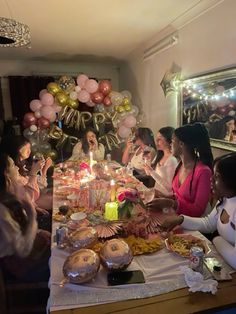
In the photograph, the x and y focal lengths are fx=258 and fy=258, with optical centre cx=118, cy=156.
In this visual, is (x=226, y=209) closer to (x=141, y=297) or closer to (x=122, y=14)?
(x=141, y=297)

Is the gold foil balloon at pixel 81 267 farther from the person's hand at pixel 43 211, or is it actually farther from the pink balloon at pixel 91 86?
the pink balloon at pixel 91 86

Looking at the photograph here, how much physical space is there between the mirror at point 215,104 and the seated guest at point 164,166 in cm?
35

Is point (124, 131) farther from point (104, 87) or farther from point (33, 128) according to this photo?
point (33, 128)

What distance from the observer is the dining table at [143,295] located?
0.83 meters

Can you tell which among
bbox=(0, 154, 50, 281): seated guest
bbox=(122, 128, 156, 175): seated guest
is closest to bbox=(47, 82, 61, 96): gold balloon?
bbox=(122, 128, 156, 175): seated guest

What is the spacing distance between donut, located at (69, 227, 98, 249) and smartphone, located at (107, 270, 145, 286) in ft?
0.58

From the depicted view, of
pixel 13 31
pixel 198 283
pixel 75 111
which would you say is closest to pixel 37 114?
pixel 75 111

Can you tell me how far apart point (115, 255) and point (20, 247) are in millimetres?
572

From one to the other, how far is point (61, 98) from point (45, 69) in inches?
71.3

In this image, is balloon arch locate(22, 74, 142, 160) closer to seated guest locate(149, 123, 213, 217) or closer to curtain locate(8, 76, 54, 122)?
curtain locate(8, 76, 54, 122)

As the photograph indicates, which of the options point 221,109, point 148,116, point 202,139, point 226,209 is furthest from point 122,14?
point 226,209

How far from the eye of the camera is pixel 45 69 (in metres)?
4.88

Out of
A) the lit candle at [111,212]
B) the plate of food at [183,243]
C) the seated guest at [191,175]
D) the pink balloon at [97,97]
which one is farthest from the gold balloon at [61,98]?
the plate of food at [183,243]

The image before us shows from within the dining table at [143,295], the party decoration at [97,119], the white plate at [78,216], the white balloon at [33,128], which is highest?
the party decoration at [97,119]
